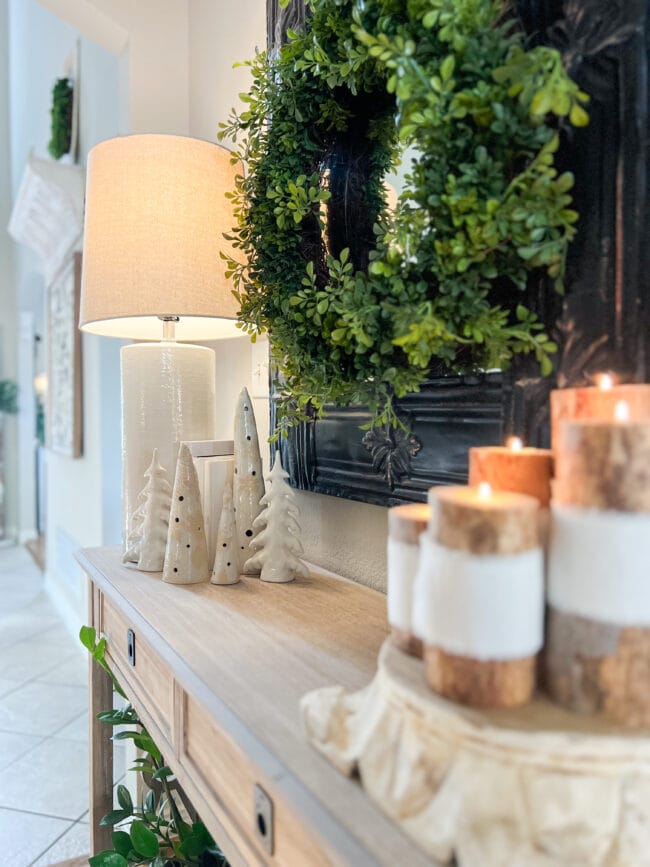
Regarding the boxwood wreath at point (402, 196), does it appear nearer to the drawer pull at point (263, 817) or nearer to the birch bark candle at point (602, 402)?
the birch bark candle at point (602, 402)

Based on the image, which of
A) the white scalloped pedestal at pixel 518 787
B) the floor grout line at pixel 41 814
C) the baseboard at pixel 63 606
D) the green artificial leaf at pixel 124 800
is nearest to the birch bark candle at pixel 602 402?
the white scalloped pedestal at pixel 518 787

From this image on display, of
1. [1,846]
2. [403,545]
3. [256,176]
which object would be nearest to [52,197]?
[256,176]

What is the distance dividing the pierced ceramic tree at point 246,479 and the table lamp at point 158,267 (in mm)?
166

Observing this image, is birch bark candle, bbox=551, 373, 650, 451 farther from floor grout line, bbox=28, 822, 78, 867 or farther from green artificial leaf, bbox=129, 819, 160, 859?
floor grout line, bbox=28, 822, 78, 867

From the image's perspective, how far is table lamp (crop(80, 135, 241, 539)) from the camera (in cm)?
112

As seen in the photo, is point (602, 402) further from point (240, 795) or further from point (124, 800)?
point (124, 800)

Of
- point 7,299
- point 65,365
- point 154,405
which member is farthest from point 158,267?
point 7,299

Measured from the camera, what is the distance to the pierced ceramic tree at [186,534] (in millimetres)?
979

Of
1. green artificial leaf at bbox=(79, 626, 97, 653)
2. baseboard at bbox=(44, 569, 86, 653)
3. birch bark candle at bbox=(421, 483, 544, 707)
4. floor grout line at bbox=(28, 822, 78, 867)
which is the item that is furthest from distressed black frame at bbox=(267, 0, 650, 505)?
baseboard at bbox=(44, 569, 86, 653)

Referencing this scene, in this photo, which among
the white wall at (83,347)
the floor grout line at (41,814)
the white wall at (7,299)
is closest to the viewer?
the floor grout line at (41,814)

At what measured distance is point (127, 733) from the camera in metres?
1.14

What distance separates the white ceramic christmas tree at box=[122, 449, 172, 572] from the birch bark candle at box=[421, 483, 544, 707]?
72 cm

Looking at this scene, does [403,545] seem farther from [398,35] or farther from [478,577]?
[398,35]

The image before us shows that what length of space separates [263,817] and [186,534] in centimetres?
51
